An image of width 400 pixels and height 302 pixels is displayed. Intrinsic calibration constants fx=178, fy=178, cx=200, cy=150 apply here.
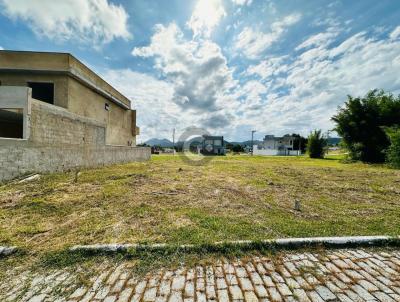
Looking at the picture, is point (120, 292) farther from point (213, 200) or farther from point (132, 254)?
point (213, 200)

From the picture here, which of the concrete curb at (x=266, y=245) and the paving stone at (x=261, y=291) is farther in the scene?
the concrete curb at (x=266, y=245)

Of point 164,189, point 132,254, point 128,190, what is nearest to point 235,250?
point 132,254

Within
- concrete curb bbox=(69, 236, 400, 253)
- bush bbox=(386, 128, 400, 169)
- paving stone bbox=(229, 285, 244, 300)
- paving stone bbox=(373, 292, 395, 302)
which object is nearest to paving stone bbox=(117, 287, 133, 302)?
concrete curb bbox=(69, 236, 400, 253)

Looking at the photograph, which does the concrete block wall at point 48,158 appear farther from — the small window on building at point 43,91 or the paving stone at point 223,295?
the paving stone at point 223,295

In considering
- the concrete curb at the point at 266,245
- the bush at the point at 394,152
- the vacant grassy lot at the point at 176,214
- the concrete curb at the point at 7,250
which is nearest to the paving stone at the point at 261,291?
the concrete curb at the point at 266,245

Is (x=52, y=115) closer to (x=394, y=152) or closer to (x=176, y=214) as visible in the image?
(x=176, y=214)

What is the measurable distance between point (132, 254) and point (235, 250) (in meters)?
1.40

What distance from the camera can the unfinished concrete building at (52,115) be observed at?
277 inches

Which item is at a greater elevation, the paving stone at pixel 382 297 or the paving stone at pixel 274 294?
the paving stone at pixel 382 297

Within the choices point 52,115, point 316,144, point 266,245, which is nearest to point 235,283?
point 266,245

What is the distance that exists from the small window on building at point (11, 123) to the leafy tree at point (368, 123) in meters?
28.7

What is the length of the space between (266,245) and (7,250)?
360cm

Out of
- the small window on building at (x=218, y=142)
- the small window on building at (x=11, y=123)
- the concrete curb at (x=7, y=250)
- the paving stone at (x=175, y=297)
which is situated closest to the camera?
the paving stone at (x=175, y=297)

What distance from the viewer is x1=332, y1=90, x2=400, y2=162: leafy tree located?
18.2 metres
